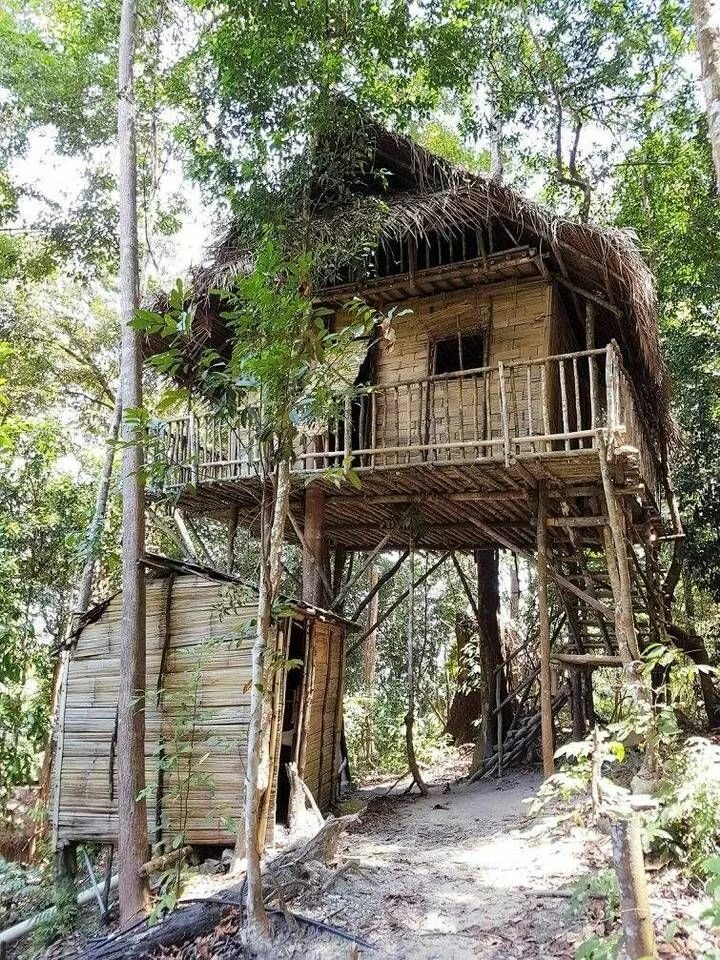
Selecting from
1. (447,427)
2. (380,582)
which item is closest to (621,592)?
(447,427)

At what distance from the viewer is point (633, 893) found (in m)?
3.04

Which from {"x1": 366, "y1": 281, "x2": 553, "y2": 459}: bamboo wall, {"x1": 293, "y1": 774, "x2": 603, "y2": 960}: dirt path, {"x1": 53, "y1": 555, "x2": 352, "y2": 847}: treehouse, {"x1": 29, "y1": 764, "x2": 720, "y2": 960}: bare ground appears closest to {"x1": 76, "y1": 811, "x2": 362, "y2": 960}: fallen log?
{"x1": 29, "y1": 764, "x2": 720, "y2": 960}: bare ground

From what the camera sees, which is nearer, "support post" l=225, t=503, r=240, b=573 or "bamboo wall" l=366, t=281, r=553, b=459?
"bamboo wall" l=366, t=281, r=553, b=459

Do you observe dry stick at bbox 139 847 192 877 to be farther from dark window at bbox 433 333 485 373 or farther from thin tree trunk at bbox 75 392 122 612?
dark window at bbox 433 333 485 373

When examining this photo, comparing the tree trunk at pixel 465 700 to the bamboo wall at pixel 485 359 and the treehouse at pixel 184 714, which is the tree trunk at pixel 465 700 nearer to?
the treehouse at pixel 184 714

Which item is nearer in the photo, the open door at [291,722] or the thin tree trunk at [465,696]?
the open door at [291,722]

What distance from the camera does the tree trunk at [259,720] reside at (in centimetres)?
441

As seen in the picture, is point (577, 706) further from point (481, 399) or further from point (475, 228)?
point (475, 228)

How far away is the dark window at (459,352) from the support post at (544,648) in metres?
2.17

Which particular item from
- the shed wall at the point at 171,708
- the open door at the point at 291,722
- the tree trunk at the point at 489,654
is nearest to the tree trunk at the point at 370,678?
the tree trunk at the point at 489,654

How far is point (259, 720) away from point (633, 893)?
246 centimetres

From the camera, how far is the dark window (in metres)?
8.92

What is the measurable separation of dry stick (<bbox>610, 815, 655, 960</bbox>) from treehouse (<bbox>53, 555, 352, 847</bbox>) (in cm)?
362

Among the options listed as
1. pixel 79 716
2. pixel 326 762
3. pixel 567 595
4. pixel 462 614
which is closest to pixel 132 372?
pixel 79 716
